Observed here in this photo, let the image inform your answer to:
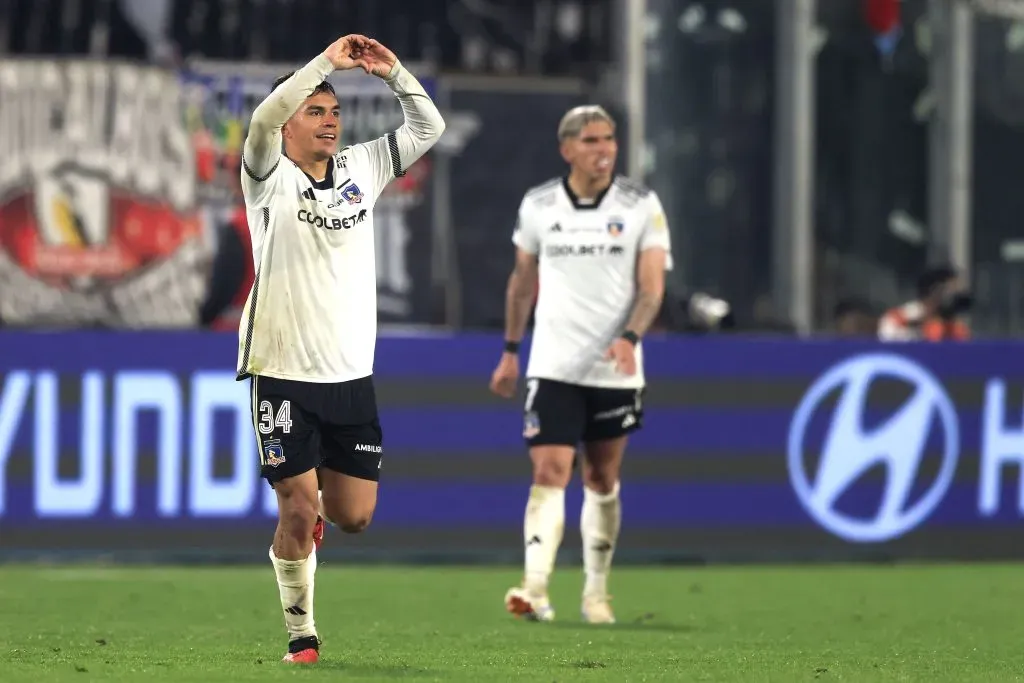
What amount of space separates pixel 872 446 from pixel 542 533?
447cm

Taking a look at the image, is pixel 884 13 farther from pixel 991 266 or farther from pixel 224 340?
pixel 224 340

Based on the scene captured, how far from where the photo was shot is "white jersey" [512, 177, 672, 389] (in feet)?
34.7

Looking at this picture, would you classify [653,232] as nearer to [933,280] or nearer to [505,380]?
[505,380]

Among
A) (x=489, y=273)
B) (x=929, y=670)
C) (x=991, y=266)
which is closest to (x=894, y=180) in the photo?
(x=991, y=266)

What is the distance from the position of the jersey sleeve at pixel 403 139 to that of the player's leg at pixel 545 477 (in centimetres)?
223

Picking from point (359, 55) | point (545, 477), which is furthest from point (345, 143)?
point (359, 55)

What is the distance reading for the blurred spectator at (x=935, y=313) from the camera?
1599 cm

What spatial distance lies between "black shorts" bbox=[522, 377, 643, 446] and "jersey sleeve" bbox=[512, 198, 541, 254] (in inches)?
25.2

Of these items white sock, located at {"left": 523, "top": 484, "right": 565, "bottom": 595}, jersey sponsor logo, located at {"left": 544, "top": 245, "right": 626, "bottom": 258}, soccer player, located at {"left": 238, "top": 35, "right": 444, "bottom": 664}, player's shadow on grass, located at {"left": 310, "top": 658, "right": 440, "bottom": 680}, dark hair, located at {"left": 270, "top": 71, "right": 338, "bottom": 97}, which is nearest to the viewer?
player's shadow on grass, located at {"left": 310, "top": 658, "right": 440, "bottom": 680}

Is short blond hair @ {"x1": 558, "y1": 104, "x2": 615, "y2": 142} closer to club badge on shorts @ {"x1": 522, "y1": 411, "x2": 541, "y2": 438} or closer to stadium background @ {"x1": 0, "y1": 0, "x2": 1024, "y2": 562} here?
club badge on shorts @ {"x1": 522, "y1": 411, "x2": 541, "y2": 438}

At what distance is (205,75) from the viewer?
1750cm

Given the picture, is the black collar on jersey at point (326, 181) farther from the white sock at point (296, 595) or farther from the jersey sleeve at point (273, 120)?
the white sock at point (296, 595)

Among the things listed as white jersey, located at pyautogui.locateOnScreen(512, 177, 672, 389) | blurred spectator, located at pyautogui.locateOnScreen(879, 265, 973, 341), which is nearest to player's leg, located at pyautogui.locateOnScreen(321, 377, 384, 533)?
white jersey, located at pyautogui.locateOnScreen(512, 177, 672, 389)

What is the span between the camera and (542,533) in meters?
10.5
